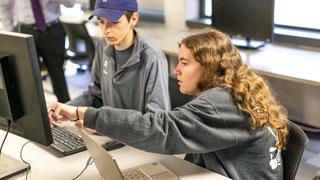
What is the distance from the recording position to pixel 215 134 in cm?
133

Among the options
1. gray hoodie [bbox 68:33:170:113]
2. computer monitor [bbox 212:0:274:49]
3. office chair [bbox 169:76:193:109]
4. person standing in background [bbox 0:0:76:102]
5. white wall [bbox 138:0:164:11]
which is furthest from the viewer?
white wall [bbox 138:0:164:11]

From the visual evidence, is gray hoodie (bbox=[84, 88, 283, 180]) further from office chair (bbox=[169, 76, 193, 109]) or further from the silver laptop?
office chair (bbox=[169, 76, 193, 109])

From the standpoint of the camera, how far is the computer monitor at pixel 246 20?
9.88 ft

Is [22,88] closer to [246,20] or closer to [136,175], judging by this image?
[136,175]

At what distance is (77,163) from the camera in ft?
5.02

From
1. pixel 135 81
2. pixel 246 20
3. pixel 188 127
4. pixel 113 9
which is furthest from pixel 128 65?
pixel 246 20

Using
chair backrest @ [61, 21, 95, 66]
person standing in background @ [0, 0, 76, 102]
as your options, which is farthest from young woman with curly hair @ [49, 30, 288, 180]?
chair backrest @ [61, 21, 95, 66]

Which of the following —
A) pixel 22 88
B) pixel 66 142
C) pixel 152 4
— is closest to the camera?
pixel 22 88

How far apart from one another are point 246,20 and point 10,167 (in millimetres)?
2165

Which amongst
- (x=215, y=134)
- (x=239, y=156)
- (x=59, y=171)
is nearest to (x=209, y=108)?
(x=215, y=134)

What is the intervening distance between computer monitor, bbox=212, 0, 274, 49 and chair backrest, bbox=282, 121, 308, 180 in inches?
64.9

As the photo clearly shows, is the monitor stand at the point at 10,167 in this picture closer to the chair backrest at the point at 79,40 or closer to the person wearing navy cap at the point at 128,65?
the person wearing navy cap at the point at 128,65

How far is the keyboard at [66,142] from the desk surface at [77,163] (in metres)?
0.02

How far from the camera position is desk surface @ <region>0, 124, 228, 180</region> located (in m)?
1.45
